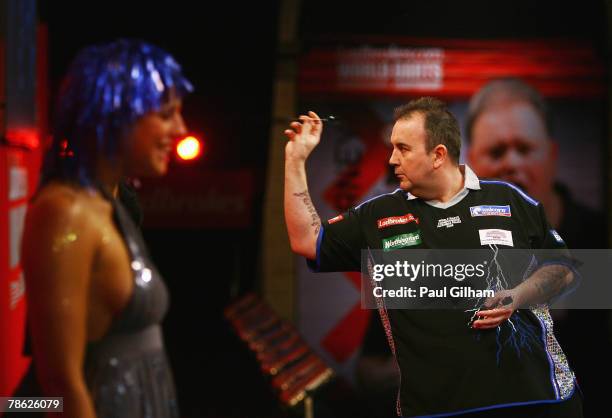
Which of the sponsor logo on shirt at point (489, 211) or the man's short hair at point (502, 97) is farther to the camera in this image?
the man's short hair at point (502, 97)

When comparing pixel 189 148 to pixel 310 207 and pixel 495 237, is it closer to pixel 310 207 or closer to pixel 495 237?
pixel 310 207

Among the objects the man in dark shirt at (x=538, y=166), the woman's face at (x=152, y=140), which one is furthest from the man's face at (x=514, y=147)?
the woman's face at (x=152, y=140)

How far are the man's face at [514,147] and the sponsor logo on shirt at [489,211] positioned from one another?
356cm

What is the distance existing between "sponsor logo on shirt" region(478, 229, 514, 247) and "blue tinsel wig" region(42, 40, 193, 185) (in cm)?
126

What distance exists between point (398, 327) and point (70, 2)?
384 cm

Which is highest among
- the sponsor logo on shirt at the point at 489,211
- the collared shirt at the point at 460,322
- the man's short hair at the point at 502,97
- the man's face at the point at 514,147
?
the man's short hair at the point at 502,97

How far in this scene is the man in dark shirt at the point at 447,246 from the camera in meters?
2.33

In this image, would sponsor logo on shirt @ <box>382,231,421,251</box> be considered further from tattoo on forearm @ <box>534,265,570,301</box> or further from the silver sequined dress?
the silver sequined dress

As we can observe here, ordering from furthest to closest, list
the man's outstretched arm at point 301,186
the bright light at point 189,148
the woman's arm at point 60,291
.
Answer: the bright light at point 189,148
the man's outstretched arm at point 301,186
the woman's arm at point 60,291

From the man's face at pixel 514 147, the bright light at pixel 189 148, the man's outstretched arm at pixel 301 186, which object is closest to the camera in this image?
the man's outstretched arm at pixel 301 186

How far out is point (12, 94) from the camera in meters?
3.47

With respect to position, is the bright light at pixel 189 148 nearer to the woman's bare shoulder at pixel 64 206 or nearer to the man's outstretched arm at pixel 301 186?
the man's outstretched arm at pixel 301 186

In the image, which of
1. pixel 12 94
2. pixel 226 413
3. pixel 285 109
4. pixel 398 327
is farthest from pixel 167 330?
pixel 398 327

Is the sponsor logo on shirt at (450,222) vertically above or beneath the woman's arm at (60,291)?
above
